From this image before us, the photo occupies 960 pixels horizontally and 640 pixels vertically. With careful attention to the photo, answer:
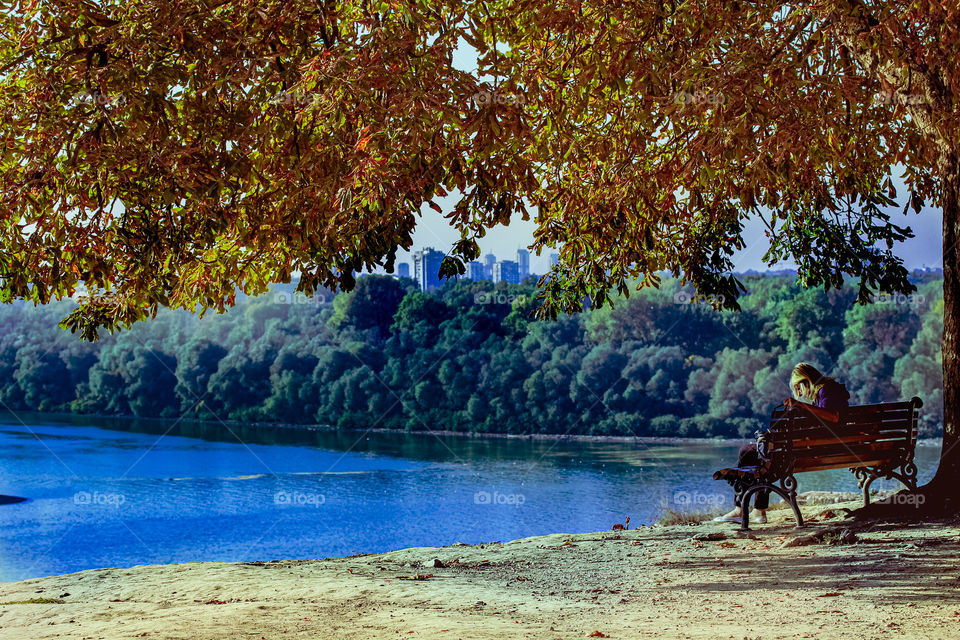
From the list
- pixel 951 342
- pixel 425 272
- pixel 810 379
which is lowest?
pixel 810 379

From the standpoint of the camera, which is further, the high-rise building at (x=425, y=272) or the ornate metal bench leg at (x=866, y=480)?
the high-rise building at (x=425, y=272)

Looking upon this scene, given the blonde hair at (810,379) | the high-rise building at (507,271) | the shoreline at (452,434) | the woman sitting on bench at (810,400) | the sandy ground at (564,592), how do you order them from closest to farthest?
1. the sandy ground at (564,592)
2. the woman sitting on bench at (810,400)
3. the blonde hair at (810,379)
4. the shoreline at (452,434)
5. the high-rise building at (507,271)

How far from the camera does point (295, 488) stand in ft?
133

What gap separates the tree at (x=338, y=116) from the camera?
511 cm

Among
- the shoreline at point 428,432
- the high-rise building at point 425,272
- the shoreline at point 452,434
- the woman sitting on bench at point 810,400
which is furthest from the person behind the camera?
the high-rise building at point 425,272

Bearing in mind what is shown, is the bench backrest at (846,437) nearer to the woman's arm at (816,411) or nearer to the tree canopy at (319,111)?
the woman's arm at (816,411)

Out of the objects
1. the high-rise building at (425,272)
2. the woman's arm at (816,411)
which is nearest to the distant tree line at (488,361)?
the high-rise building at (425,272)

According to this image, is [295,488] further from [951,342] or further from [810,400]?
[951,342]

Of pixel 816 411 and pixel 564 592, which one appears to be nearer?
pixel 564 592

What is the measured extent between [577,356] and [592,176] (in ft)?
121

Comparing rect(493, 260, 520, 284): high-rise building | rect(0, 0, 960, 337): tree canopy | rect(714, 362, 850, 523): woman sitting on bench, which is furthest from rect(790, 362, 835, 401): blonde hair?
rect(493, 260, 520, 284): high-rise building

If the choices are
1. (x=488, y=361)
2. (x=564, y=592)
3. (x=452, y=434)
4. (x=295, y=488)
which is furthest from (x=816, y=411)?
(x=452, y=434)

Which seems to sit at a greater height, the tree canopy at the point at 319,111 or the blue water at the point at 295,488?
the tree canopy at the point at 319,111

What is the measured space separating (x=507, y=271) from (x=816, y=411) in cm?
4770
